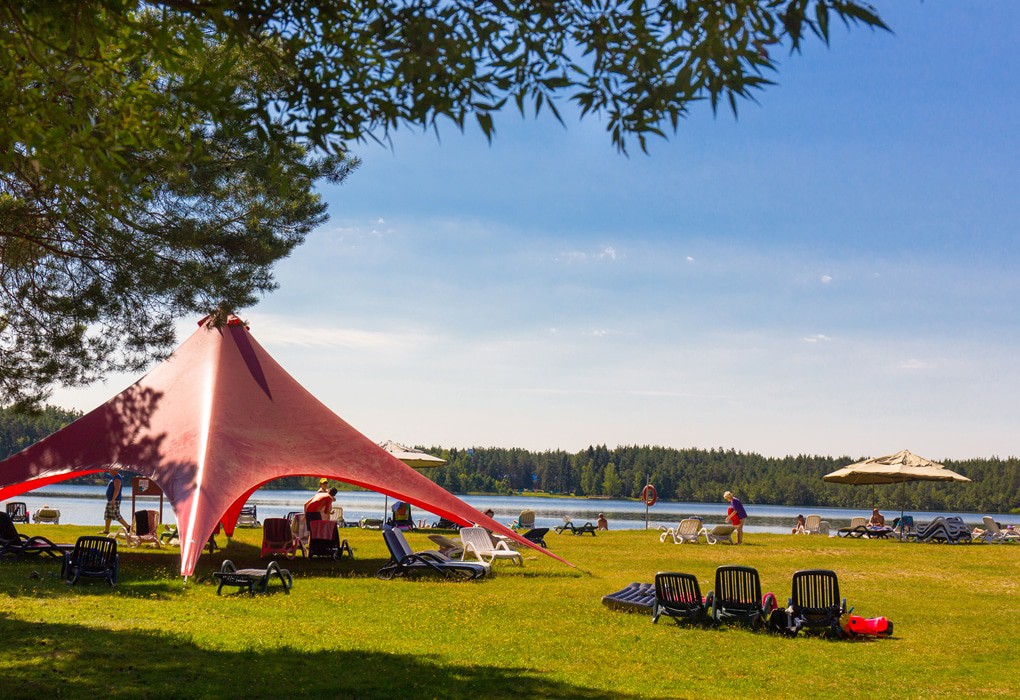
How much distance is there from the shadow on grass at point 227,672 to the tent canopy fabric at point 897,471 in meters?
22.6

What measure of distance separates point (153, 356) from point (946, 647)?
11.0 metres

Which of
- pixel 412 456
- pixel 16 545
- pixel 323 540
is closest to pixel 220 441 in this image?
pixel 323 540

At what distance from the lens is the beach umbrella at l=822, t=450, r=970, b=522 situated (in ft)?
91.9

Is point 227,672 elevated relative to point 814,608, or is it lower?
lower

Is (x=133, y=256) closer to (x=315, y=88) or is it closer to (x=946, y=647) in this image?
(x=315, y=88)

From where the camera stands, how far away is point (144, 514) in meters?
20.1

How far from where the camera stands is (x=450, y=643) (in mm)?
9742

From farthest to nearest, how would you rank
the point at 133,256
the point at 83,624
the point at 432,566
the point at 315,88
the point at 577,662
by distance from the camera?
the point at 432,566
the point at 133,256
the point at 83,624
the point at 577,662
the point at 315,88

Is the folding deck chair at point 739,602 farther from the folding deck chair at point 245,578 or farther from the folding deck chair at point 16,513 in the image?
the folding deck chair at point 16,513

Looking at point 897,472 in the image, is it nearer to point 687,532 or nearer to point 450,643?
point 687,532

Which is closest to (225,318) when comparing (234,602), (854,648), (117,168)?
(234,602)

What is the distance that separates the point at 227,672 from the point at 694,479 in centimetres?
13097

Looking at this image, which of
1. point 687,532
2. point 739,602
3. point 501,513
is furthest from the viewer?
point 501,513

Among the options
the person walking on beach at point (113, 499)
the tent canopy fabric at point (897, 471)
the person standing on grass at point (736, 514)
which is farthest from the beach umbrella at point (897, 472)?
the person walking on beach at point (113, 499)
